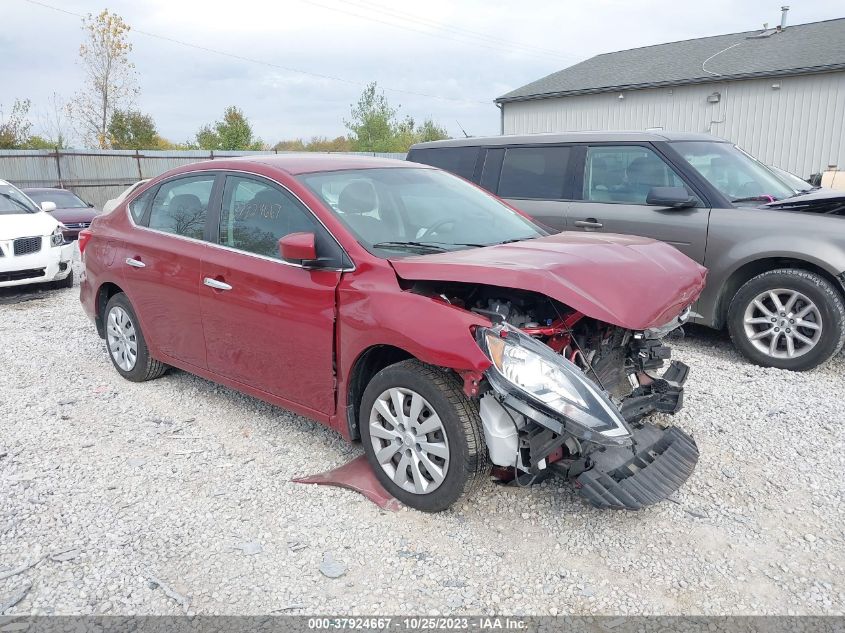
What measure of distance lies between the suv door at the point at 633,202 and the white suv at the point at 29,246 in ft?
23.3

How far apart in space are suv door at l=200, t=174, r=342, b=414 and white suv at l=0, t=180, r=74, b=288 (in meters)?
6.01

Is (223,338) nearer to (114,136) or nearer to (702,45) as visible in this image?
(702,45)

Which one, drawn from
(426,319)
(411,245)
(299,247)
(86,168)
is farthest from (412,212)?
(86,168)

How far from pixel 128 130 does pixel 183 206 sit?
34573 mm

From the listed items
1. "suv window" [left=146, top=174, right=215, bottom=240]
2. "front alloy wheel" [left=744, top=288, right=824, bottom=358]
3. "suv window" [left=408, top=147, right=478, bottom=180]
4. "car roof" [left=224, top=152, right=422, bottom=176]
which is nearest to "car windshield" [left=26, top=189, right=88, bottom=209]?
"suv window" [left=408, top=147, right=478, bottom=180]

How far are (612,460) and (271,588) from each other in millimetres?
1610

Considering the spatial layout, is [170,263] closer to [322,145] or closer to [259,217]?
[259,217]

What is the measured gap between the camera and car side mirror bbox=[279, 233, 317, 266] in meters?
3.35

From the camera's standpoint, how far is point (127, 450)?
13.4 ft

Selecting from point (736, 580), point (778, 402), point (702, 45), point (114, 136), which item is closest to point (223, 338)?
point (736, 580)

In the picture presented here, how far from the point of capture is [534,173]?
672 cm

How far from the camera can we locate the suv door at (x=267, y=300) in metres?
3.56

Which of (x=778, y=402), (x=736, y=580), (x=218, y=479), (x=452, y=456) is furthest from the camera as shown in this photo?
(x=778, y=402)

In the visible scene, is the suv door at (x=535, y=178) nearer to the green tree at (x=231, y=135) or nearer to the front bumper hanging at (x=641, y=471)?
the front bumper hanging at (x=641, y=471)
